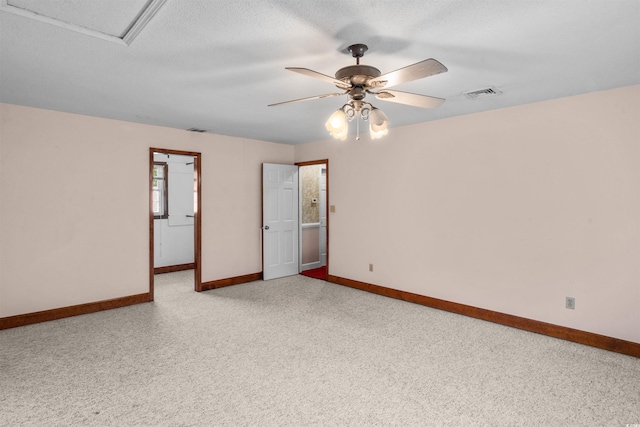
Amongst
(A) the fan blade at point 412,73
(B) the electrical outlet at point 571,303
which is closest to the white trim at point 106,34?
(A) the fan blade at point 412,73

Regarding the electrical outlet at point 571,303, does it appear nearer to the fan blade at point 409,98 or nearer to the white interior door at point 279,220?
the fan blade at point 409,98

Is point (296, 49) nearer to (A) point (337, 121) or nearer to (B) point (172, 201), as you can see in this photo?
(A) point (337, 121)

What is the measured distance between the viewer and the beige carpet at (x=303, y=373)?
2197 millimetres

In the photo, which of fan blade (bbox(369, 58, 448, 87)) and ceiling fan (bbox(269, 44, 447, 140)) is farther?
ceiling fan (bbox(269, 44, 447, 140))

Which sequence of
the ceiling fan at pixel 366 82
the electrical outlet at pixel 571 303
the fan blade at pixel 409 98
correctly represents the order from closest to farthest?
the ceiling fan at pixel 366 82 < the fan blade at pixel 409 98 < the electrical outlet at pixel 571 303

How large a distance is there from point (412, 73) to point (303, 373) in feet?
7.59

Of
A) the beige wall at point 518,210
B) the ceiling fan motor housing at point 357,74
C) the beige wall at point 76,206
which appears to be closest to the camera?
the ceiling fan motor housing at point 357,74

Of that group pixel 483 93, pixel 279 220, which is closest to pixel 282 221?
pixel 279 220

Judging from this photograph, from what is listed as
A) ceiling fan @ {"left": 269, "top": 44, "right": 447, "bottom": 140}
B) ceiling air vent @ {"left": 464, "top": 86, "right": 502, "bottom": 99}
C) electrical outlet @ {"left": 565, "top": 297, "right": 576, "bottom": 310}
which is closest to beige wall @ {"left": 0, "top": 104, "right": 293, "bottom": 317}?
ceiling fan @ {"left": 269, "top": 44, "right": 447, "bottom": 140}

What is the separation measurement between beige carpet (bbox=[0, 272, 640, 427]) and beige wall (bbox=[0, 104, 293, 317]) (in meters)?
0.46

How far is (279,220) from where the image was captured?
20.0 feet

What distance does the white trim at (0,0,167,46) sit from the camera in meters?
1.81

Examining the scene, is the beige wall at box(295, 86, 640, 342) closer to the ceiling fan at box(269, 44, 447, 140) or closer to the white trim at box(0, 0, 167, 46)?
the ceiling fan at box(269, 44, 447, 140)

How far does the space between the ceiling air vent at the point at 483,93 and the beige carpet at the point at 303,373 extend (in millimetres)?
2409
